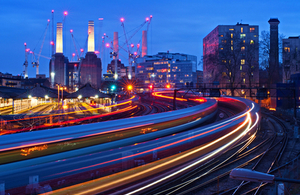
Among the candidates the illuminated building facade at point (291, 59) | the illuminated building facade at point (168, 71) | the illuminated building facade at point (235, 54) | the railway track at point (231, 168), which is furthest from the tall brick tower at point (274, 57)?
the illuminated building facade at point (168, 71)

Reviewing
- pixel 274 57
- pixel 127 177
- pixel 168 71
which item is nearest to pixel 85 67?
pixel 168 71

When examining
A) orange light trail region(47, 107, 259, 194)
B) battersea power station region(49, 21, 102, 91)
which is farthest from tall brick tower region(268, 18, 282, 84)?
battersea power station region(49, 21, 102, 91)

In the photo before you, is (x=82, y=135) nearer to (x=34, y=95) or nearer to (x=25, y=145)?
(x=25, y=145)

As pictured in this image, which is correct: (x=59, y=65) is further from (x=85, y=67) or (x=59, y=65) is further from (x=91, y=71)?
(x=91, y=71)

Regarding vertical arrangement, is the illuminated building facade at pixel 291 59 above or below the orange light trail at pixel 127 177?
above

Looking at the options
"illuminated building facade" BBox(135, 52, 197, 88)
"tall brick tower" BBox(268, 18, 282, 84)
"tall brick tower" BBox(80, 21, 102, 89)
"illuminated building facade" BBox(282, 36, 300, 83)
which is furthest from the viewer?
"illuminated building facade" BBox(135, 52, 197, 88)

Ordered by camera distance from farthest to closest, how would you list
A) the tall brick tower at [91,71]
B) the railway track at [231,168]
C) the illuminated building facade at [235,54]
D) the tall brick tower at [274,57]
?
the tall brick tower at [91,71], the illuminated building facade at [235,54], the tall brick tower at [274,57], the railway track at [231,168]

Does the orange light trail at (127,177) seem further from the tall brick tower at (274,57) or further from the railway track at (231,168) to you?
the tall brick tower at (274,57)

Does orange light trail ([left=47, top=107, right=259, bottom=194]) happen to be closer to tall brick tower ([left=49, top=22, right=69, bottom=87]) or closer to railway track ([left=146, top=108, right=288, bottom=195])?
railway track ([left=146, top=108, right=288, bottom=195])

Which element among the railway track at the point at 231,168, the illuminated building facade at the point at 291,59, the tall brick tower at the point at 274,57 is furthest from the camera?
A: the illuminated building facade at the point at 291,59

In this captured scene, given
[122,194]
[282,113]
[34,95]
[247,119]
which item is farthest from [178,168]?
[34,95]

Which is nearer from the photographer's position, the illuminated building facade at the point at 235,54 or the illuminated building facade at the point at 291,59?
the illuminated building facade at the point at 291,59

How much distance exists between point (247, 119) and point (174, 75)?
111 m

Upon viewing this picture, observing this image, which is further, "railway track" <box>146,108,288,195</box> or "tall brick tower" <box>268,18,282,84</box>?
"tall brick tower" <box>268,18,282,84</box>
